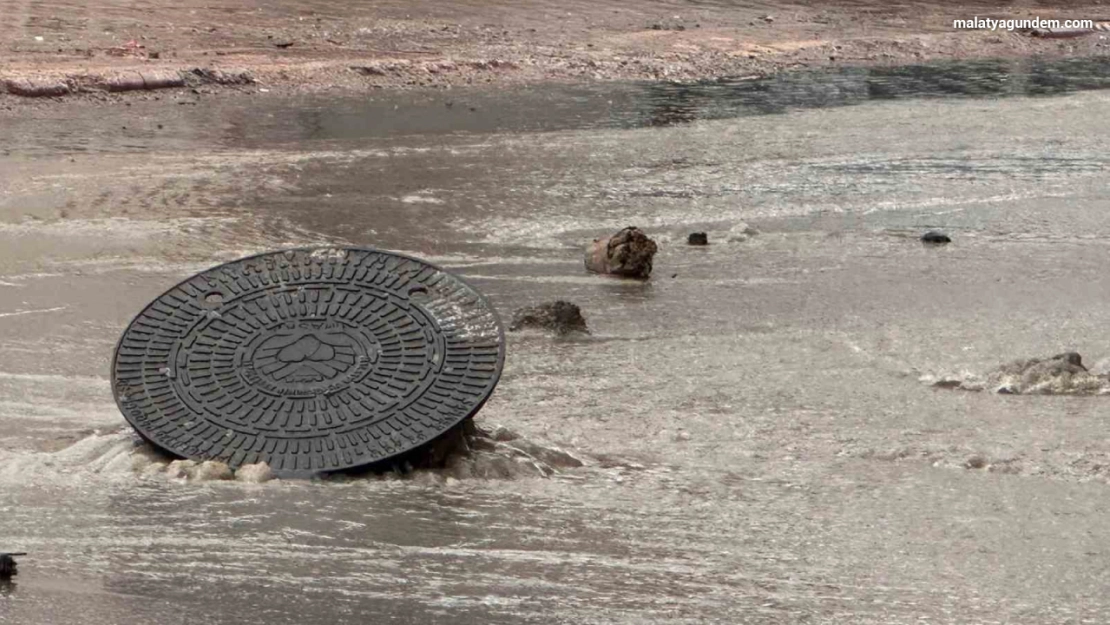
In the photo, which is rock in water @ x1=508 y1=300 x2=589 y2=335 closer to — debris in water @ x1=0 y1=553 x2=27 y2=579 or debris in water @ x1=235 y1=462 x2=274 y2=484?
debris in water @ x1=235 y1=462 x2=274 y2=484

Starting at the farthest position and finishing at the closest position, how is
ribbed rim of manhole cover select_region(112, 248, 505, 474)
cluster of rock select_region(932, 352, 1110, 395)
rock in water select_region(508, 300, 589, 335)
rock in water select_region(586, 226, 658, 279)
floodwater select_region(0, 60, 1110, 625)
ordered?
rock in water select_region(586, 226, 658, 279)
rock in water select_region(508, 300, 589, 335)
cluster of rock select_region(932, 352, 1110, 395)
ribbed rim of manhole cover select_region(112, 248, 505, 474)
floodwater select_region(0, 60, 1110, 625)

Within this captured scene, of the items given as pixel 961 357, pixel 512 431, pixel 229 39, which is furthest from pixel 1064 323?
pixel 229 39

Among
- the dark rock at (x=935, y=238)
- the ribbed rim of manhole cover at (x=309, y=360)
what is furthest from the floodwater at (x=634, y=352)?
the ribbed rim of manhole cover at (x=309, y=360)

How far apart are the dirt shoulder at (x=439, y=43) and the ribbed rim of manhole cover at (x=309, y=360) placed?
5.28 m

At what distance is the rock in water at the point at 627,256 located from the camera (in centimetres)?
700

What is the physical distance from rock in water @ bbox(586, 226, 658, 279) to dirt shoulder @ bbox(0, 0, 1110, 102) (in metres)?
4.26

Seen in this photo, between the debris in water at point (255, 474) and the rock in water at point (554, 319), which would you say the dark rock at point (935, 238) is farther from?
the debris in water at point (255, 474)

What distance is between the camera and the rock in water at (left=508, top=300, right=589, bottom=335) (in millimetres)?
6285

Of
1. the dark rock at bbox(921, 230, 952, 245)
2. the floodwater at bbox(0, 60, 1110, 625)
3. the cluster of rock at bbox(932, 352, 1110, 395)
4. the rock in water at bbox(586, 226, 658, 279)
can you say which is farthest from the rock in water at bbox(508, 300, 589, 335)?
the dark rock at bbox(921, 230, 952, 245)

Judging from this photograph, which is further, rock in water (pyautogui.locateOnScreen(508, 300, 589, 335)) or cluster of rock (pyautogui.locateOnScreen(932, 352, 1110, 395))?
rock in water (pyautogui.locateOnScreen(508, 300, 589, 335))

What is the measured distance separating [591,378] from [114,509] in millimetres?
1977

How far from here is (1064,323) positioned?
21.7 ft

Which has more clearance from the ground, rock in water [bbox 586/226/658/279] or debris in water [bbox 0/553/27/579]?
rock in water [bbox 586/226/658/279]

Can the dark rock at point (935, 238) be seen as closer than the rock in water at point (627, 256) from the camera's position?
No
